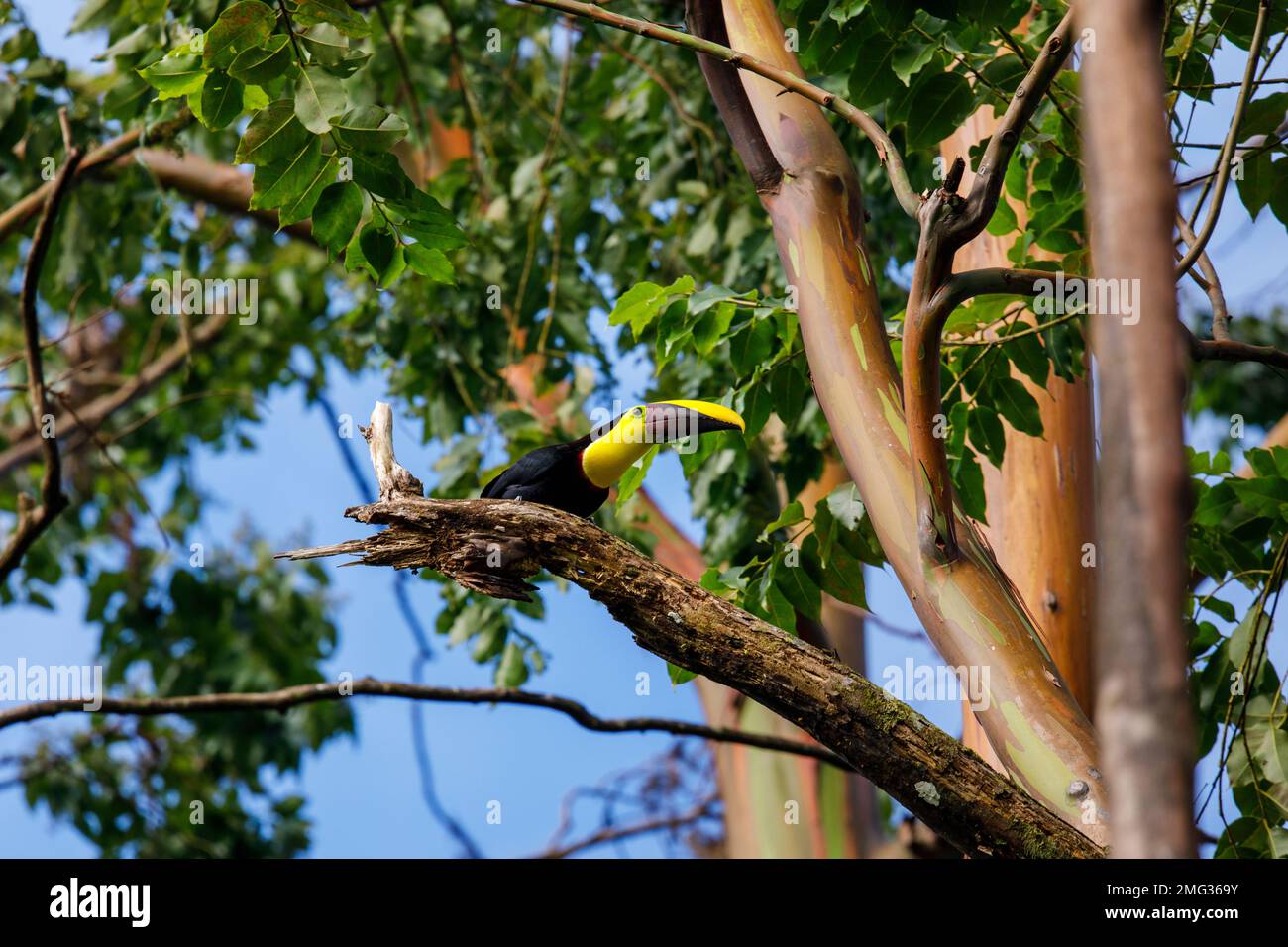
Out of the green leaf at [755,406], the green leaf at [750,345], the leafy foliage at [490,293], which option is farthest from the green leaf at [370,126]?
the green leaf at [755,406]

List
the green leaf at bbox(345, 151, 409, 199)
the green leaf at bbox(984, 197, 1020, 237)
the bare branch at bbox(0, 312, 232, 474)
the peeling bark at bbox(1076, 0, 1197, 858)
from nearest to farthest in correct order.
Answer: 1. the peeling bark at bbox(1076, 0, 1197, 858)
2. the green leaf at bbox(345, 151, 409, 199)
3. the green leaf at bbox(984, 197, 1020, 237)
4. the bare branch at bbox(0, 312, 232, 474)

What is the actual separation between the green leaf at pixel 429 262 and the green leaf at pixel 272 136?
1.38ft

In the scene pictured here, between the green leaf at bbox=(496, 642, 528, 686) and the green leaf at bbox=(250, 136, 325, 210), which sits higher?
the green leaf at bbox=(250, 136, 325, 210)

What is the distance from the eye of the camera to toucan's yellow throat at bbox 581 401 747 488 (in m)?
3.74

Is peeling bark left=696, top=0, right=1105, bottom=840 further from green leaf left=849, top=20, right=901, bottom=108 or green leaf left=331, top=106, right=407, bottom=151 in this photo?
green leaf left=331, top=106, right=407, bottom=151

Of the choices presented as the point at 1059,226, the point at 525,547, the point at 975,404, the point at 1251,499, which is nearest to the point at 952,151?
the point at 1059,226

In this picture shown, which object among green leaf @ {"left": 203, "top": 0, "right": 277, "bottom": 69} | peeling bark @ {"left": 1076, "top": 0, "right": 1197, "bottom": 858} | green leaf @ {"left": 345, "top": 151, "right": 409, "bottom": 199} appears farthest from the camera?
green leaf @ {"left": 345, "top": 151, "right": 409, "bottom": 199}

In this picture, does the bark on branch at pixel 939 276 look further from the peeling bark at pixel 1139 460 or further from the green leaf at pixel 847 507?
the peeling bark at pixel 1139 460

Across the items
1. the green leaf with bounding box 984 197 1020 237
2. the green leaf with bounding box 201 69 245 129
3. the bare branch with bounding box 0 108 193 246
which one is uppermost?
the bare branch with bounding box 0 108 193 246

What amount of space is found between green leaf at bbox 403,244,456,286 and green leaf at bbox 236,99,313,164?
16.6 inches

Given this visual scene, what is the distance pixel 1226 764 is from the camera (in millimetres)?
3625

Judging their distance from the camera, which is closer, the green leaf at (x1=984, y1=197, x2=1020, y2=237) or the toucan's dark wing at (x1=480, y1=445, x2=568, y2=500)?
the green leaf at (x1=984, y1=197, x2=1020, y2=237)

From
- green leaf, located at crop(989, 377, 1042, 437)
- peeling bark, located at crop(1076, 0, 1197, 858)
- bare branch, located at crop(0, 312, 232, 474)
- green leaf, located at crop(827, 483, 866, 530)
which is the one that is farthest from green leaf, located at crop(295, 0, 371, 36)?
bare branch, located at crop(0, 312, 232, 474)
